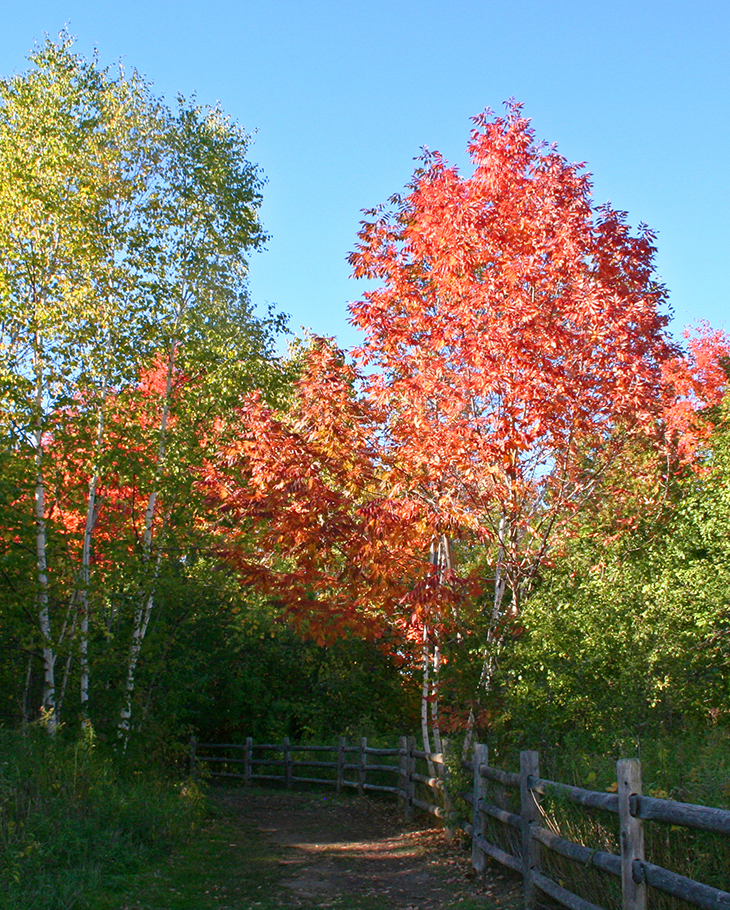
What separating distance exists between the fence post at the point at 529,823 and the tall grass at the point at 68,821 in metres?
3.84

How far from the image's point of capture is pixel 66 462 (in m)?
13.5

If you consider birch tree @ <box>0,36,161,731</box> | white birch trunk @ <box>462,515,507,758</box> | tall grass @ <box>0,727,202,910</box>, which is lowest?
tall grass @ <box>0,727,202,910</box>

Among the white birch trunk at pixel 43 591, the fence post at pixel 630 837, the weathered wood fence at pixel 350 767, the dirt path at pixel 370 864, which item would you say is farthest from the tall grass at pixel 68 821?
the fence post at pixel 630 837

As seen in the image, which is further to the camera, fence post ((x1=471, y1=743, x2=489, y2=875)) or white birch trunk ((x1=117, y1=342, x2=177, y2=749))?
white birch trunk ((x1=117, y1=342, x2=177, y2=749))

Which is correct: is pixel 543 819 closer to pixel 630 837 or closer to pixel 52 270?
pixel 630 837

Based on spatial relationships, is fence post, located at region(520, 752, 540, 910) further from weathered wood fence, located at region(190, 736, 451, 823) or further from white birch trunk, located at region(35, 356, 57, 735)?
white birch trunk, located at region(35, 356, 57, 735)

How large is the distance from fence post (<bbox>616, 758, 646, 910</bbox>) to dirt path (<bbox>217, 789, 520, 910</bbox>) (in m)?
2.16

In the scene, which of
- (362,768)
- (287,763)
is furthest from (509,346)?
(287,763)

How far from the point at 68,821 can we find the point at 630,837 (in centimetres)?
596

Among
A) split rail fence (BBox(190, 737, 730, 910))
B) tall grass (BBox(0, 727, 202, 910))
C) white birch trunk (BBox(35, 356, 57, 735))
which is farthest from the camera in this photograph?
white birch trunk (BBox(35, 356, 57, 735))

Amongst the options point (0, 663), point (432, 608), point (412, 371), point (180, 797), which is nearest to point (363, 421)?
point (412, 371)

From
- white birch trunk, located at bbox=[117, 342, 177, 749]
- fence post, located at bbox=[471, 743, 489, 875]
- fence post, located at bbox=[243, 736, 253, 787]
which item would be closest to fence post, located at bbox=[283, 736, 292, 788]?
fence post, located at bbox=[243, 736, 253, 787]

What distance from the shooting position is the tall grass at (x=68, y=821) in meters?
7.31

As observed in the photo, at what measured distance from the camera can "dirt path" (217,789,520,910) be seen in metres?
8.09
